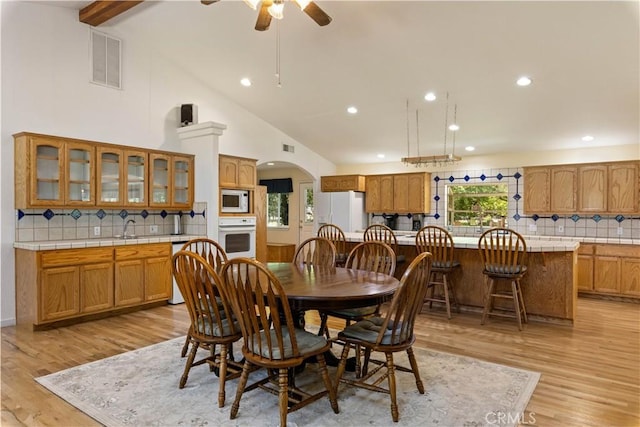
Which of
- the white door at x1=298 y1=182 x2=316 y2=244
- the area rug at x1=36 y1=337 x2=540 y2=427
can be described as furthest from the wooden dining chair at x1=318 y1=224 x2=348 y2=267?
the white door at x1=298 y1=182 x2=316 y2=244

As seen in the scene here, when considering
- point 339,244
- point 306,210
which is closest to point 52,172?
point 339,244

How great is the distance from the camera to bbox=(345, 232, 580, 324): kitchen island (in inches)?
166

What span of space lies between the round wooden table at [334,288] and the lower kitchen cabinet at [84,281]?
7.96ft

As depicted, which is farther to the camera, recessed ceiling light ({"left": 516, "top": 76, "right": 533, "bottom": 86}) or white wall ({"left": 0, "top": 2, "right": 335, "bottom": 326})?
recessed ceiling light ({"left": 516, "top": 76, "right": 533, "bottom": 86})

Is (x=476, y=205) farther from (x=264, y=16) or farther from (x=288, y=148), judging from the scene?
(x=264, y=16)

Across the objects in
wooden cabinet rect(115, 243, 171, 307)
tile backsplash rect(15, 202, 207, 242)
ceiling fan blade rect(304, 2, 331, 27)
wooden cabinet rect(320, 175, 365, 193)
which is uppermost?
ceiling fan blade rect(304, 2, 331, 27)

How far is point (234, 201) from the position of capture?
19.6 feet

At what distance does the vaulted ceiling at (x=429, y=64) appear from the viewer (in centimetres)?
390

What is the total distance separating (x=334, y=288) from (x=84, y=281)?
10.4 feet

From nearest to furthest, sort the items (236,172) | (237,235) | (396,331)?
(396,331) < (237,235) < (236,172)

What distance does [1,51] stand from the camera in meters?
4.26

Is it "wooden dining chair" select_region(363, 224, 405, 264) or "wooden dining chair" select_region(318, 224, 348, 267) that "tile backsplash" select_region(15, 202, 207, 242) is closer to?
"wooden dining chair" select_region(318, 224, 348, 267)

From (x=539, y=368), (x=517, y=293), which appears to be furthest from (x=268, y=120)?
(x=539, y=368)

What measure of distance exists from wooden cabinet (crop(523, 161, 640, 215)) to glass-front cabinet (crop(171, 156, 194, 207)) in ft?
16.6
